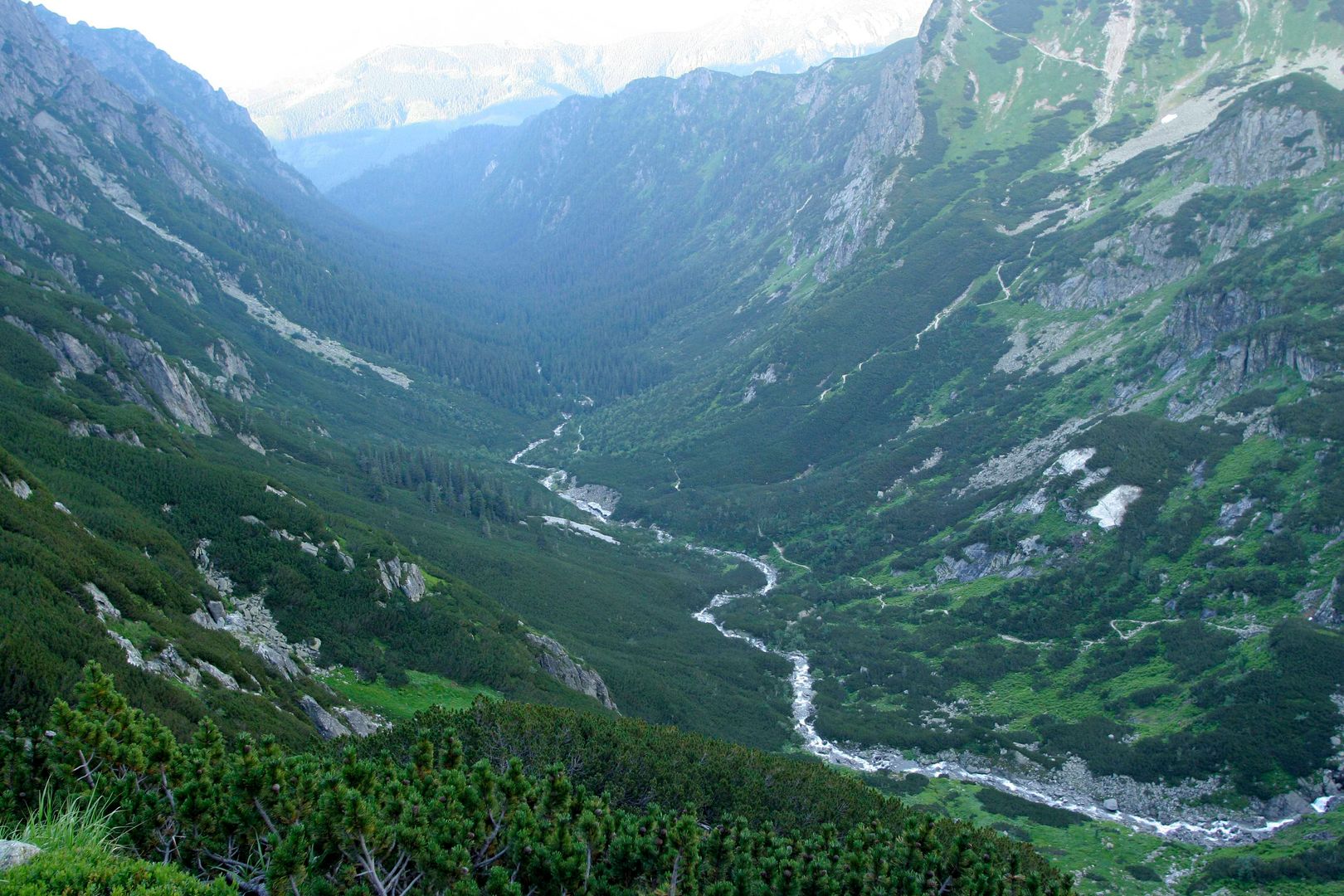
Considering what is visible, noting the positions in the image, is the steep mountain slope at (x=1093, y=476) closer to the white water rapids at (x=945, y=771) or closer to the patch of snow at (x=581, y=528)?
the white water rapids at (x=945, y=771)

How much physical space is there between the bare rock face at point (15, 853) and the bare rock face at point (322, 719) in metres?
29.5

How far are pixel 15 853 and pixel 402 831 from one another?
304 inches

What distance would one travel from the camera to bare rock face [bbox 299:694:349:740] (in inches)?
1735

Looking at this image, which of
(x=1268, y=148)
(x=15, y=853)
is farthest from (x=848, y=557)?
(x=15, y=853)

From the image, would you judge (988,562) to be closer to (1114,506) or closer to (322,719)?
(1114,506)

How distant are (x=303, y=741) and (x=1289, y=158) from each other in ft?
548

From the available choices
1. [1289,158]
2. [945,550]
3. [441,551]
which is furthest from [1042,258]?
[441,551]

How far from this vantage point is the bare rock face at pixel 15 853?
48.6 feet

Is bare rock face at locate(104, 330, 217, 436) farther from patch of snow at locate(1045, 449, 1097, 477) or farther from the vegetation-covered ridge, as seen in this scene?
patch of snow at locate(1045, 449, 1097, 477)

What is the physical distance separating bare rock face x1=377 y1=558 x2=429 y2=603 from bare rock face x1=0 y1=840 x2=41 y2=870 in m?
53.8

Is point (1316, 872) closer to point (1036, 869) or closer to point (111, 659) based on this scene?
point (1036, 869)

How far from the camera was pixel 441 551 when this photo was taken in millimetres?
104875

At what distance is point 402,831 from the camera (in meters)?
20.4

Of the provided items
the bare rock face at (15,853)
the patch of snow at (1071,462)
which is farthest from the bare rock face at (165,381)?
the patch of snow at (1071,462)
